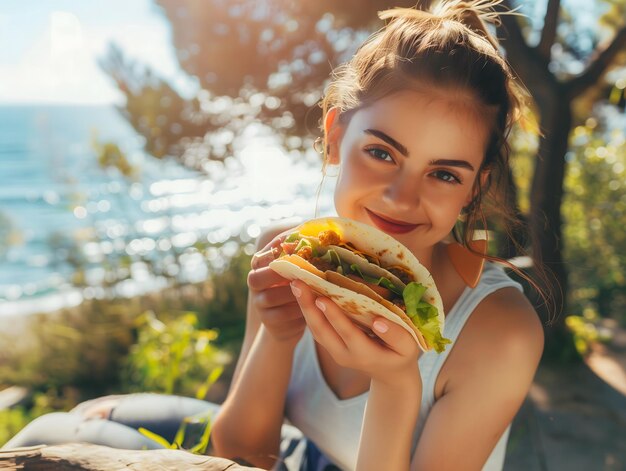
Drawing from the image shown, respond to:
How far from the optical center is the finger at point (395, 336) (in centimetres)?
103

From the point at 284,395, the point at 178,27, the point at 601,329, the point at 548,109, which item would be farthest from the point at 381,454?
the point at 178,27

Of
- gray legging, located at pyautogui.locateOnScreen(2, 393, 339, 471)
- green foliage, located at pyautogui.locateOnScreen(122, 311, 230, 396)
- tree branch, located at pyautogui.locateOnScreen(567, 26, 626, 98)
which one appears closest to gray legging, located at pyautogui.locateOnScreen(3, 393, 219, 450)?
gray legging, located at pyautogui.locateOnScreen(2, 393, 339, 471)

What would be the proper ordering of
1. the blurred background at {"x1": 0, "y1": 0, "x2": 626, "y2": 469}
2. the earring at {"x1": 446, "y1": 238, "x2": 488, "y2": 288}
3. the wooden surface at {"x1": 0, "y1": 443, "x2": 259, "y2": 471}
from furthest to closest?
the blurred background at {"x1": 0, "y1": 0, "x2": 626, "y2": 469} < the earring at {"x1": 446, "y1": 238, "x2": 488, "y2": 288} < the wooden surface at {"x1": 0, "y1": 443, "x2": 259, "y2": 471}

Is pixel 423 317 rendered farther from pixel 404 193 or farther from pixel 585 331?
pixel 585 331

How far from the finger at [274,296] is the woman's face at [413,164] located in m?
0.26

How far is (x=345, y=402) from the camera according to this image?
4.89ft

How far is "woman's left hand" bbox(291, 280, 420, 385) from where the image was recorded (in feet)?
3.44

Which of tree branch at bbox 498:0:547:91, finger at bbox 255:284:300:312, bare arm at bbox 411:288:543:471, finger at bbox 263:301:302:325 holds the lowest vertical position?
bare arm at bbox 411:288:543:471

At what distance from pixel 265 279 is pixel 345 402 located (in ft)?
1.47

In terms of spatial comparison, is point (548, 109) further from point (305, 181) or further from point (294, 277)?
point (305, 181)

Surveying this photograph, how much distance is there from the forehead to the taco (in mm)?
250

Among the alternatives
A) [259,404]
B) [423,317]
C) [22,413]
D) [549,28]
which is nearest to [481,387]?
[423,317]

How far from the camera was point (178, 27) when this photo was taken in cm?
554

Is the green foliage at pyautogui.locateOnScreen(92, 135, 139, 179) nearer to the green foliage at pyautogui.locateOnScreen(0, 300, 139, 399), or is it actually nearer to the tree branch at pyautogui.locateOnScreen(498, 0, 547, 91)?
the green foliage at pyautogui.locateOnScreen(0, 300, 139, 399)
